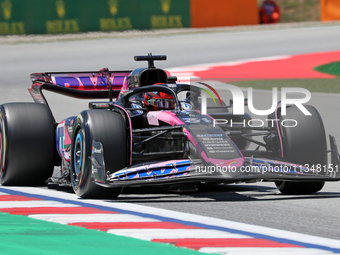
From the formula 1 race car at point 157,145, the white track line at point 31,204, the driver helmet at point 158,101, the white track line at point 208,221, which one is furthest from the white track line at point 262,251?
the driver helmet at point 158,101

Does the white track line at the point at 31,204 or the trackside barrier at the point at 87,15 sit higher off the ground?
the trackside barrier at the point at 87,15

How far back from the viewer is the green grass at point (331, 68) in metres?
20.6

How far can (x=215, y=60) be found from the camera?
23109mm

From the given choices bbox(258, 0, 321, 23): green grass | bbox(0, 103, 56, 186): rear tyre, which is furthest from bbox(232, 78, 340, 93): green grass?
bbox(258, 0, 321, 23): green grass

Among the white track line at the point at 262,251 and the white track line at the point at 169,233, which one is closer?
the white track line at the point at 262,251

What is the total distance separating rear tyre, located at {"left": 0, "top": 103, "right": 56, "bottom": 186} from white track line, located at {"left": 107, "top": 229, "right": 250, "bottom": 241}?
9.20ft

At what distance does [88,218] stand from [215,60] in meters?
17.3

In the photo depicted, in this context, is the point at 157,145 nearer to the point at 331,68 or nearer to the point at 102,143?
the point at 102,143

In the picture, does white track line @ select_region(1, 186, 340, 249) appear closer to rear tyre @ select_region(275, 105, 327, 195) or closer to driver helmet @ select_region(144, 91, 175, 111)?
driver helmet @ select_region(144, 91, 175, 111)

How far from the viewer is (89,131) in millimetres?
7031

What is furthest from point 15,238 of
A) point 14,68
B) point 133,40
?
point 133,40

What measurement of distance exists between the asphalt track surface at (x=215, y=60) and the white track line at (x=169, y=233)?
0.55 metres

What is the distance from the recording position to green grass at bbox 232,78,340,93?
17392 mm

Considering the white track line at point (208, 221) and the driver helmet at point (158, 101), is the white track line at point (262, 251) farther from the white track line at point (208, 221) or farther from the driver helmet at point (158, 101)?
the driver helmet at point (158, 101)
